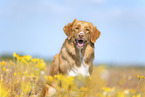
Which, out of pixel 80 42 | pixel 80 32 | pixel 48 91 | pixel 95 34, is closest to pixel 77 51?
pixel 80 42

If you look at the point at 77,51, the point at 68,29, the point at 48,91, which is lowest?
the point at 48,91

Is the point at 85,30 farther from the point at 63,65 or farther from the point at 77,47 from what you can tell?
the point at 63,65

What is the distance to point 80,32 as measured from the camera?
5426 millimetres

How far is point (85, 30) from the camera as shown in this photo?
5570 mm

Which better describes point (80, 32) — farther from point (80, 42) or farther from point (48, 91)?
point (48, 91)

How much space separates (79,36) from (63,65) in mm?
775

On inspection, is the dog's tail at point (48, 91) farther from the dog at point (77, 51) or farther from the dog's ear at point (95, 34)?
the dog's ear at point (95, 34)

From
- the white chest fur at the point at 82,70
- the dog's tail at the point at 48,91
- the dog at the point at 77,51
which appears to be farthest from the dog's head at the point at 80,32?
the dog's tail at the point at 48,91

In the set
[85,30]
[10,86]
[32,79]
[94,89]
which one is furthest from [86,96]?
[10,86]

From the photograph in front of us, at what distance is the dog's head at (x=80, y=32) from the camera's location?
5.43 metres

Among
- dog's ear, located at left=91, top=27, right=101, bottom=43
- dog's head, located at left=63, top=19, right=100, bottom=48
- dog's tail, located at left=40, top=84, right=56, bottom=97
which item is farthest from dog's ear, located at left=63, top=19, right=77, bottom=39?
dog's tail, located at left=40, top=84, right=56, bottom=97

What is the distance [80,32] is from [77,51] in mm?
484

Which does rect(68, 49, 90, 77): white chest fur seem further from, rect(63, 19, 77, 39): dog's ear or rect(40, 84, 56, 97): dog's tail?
rect(63, 19, 77, 39): dog's ear

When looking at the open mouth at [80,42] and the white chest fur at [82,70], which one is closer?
the white chest fur at [82,70]
